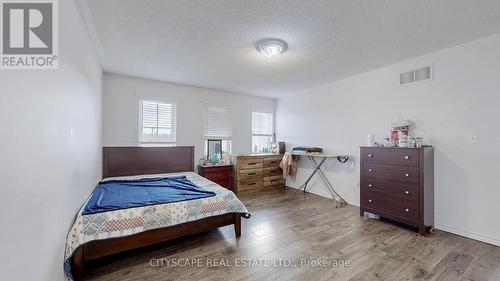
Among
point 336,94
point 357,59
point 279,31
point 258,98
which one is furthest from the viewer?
point 258,98

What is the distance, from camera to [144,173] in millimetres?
3971

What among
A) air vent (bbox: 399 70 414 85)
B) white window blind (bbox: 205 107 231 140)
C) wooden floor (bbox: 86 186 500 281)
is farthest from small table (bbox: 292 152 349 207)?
white window blind (bbox: 205 107 231 140)

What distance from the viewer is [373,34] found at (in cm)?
234

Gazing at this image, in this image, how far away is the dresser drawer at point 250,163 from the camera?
4.60 m

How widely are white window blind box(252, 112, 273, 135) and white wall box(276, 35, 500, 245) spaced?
98.5 inches

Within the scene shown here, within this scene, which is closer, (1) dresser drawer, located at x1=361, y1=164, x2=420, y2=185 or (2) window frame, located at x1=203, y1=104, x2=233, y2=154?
(1) dresser drawer, located at x1=361, y1=164, x2=420, y2=185

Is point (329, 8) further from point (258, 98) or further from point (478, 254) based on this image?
point (258, 98)

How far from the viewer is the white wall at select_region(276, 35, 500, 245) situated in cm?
237

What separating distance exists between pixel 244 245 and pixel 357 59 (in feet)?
9.94

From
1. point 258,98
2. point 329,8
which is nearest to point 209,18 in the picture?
point 329,8

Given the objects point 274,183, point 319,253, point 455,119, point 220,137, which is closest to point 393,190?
point 455,119

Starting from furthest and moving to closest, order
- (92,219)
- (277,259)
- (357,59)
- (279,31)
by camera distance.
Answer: (357,59) < (279,31) < (277,259) < (92,219)

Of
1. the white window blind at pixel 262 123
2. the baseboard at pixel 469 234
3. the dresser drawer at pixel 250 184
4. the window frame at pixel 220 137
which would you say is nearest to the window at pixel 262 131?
the white window blind at pixel 262 123

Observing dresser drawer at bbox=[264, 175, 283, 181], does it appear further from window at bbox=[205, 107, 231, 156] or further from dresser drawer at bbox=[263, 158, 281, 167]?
window at bbox=[205, 107, 231, 156]
